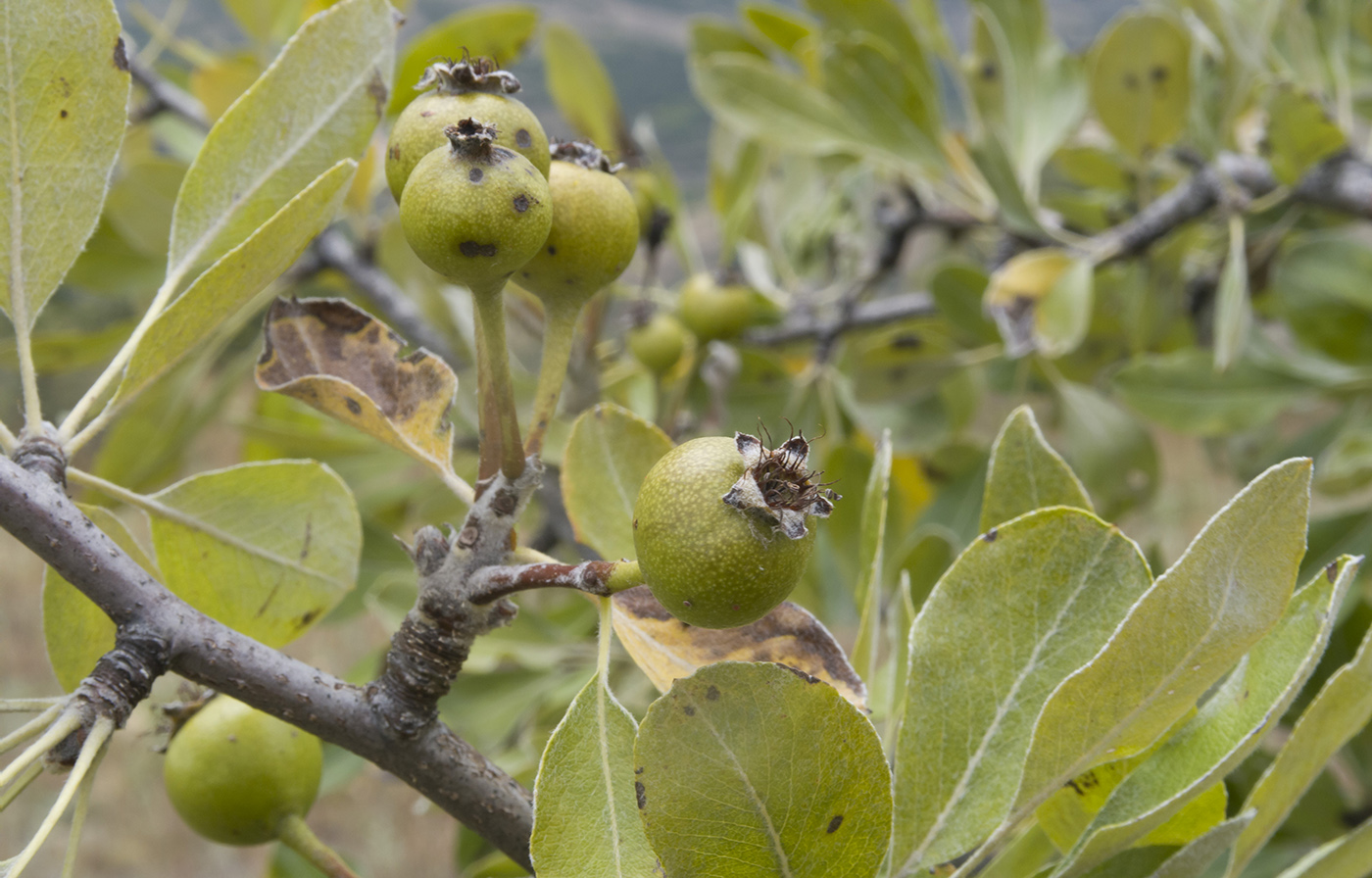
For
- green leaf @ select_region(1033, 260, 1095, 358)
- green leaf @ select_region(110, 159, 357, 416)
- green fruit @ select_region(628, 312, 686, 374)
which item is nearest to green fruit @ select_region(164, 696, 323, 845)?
green leaf @ select_region(110, 159, 357, 416)

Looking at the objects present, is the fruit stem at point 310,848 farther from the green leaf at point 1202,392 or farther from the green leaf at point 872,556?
the green leaf at point 1202,392

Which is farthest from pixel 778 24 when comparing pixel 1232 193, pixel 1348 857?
pixel 1348 857

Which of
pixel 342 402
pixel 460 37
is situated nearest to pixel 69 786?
pixel 342 402

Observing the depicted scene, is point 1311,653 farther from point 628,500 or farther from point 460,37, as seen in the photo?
point 460,37

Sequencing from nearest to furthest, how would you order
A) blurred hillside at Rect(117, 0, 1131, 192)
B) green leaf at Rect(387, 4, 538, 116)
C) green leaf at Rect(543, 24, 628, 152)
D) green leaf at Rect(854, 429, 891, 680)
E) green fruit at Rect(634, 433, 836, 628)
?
1. green fruit at Rect(634, 433, 836, 628)
2. green leaf at Rect(854, 429, 891, 680)
3. green leaf at Rect(387, 4, 538, 116)
4. green leaf at Rect(543, 24, 628, 152)
5. blurred hillside at Rect(117, 0, 1131, 192)

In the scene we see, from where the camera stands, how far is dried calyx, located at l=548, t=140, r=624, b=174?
694mm

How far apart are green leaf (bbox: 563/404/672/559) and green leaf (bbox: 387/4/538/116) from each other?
82 cm

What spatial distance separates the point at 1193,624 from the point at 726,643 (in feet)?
0.93

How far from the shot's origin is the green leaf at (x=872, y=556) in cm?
75

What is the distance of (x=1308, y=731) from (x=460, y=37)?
1.44m

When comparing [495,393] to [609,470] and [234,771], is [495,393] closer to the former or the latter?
[609,470]

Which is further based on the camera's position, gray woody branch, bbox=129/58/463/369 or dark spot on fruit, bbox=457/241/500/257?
gray woody branch, bbox=129/58/463/369

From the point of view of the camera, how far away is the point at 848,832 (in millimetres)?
576

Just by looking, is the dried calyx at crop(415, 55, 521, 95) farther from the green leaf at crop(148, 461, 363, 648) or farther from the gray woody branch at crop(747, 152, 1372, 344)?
the gray woody branch at crop(747, 152, 1372, 344)
